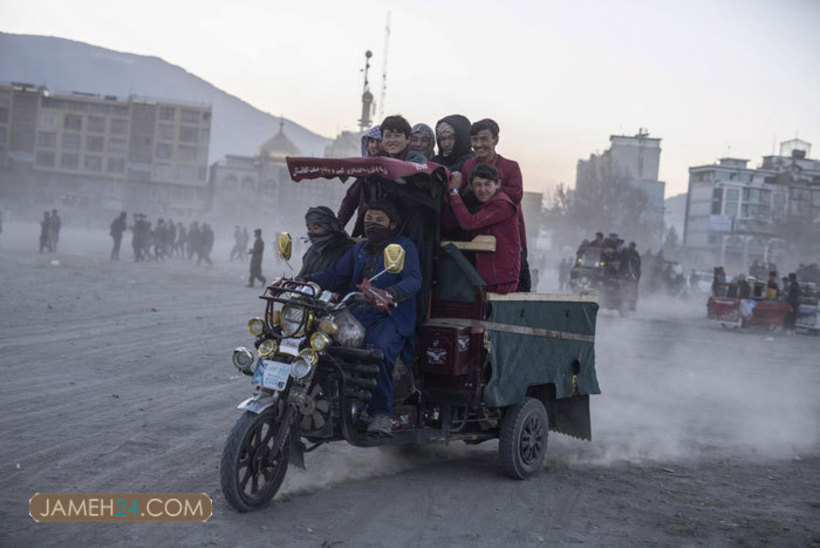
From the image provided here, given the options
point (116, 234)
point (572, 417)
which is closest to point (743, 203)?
point (116, 234)

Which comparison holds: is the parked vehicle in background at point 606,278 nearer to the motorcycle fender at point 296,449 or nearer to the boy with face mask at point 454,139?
the boy with face mask at point 454,139

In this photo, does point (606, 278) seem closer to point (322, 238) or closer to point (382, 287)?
point (322, 238)

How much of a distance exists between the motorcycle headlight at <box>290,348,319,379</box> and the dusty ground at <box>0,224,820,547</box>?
919 millimetres

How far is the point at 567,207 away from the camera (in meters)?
105

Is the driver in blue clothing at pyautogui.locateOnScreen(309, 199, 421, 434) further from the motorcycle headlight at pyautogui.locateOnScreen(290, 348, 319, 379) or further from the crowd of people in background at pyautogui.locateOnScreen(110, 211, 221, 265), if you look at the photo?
the crowd of people in background at pyautogui.locateOnScreen(110, 211, 221, 265)

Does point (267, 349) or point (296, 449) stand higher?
point (267, 349)

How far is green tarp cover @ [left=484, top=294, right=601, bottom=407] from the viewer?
712 cm

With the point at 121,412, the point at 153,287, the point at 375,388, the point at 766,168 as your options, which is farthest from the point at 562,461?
the point at 766,168

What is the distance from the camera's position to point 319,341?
19.2ft

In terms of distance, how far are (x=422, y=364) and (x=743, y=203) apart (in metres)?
104

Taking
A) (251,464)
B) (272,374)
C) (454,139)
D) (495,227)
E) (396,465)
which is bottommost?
(396,465)

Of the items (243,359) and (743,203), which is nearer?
(243,359)

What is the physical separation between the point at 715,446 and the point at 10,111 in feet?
421

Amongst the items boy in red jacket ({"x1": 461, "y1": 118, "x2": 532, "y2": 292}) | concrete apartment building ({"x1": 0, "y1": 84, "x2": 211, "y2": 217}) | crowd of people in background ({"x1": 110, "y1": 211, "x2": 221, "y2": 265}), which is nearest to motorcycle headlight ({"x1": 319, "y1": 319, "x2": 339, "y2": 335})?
boy in red jacket ({"x1": 461, "y1": 118, "x2": 532, "y2": 292})
